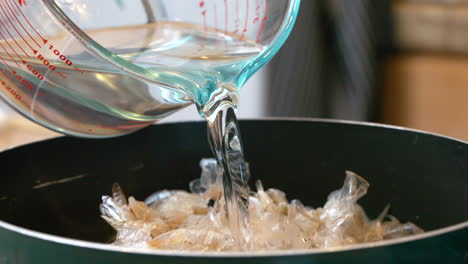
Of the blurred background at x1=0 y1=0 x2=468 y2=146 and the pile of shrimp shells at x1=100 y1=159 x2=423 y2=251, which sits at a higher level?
the blurred background at x1=0 y1=0 x2=468 y2=146

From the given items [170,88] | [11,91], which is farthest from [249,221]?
[11,91]

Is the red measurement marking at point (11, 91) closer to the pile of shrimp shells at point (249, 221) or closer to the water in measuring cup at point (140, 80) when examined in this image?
the water in measuring cup at point (140, 80)

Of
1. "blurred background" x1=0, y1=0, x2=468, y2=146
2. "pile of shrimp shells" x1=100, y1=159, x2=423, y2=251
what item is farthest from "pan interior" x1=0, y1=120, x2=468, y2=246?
"blurred background" x1=0, y1=0, x2=468, y2=146

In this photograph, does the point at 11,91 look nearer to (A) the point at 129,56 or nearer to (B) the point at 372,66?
(A) the point at 129,56

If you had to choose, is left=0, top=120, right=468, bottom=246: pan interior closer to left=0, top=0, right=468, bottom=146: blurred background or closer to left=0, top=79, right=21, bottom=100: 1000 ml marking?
left=0, top=79, right=21, bottom=100: 1000 ml marking

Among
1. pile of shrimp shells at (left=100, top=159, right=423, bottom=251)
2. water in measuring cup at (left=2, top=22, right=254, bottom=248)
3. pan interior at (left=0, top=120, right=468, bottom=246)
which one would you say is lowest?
pile of shrimp shells at (left=100, top=159, right=423, bottom=251)

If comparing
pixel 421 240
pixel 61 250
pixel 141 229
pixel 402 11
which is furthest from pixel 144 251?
pixel 402 11

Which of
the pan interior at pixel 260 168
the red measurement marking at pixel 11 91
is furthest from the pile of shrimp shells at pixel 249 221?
the red measurement marking at pixel 11 91
